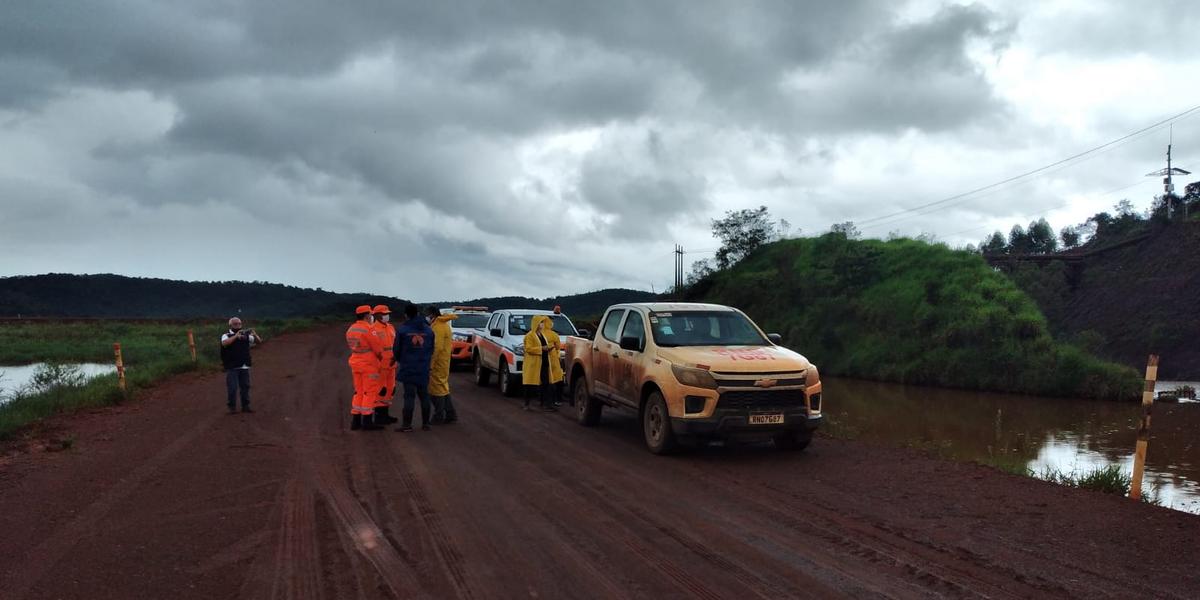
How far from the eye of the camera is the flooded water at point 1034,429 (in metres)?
13.6

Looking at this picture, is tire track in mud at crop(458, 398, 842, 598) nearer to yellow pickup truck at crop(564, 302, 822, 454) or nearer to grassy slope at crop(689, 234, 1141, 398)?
yellow pickup truck at crop(564, 302, 822, 454)

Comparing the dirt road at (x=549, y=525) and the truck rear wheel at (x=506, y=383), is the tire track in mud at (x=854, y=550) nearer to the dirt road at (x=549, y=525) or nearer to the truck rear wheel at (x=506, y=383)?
the dirt road at (x=549, y=525)

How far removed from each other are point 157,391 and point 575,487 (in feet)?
48.0

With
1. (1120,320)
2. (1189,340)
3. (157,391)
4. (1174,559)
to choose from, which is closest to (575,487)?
(1174,559)

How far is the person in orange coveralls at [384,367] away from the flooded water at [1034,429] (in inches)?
280

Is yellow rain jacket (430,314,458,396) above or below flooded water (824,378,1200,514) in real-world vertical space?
above

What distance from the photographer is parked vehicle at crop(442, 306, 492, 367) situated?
2375 cm

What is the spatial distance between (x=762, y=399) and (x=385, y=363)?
19.0ft

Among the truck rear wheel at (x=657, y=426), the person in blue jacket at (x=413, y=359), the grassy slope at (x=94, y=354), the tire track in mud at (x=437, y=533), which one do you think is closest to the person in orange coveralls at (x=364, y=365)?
the person in blue jacket at (x=413, y=359)

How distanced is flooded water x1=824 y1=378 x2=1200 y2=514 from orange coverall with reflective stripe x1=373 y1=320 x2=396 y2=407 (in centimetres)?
711

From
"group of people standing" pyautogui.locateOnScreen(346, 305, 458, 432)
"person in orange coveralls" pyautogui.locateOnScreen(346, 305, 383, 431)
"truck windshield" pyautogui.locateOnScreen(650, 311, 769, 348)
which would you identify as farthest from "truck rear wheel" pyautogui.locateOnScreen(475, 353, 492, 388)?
"truck windshield" pyautogui.locateOnScreen(650, 311, 769, 348)

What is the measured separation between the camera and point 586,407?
12898mm

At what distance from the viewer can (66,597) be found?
4895mm

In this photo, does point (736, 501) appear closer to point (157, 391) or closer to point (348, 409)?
point (348, 409)
